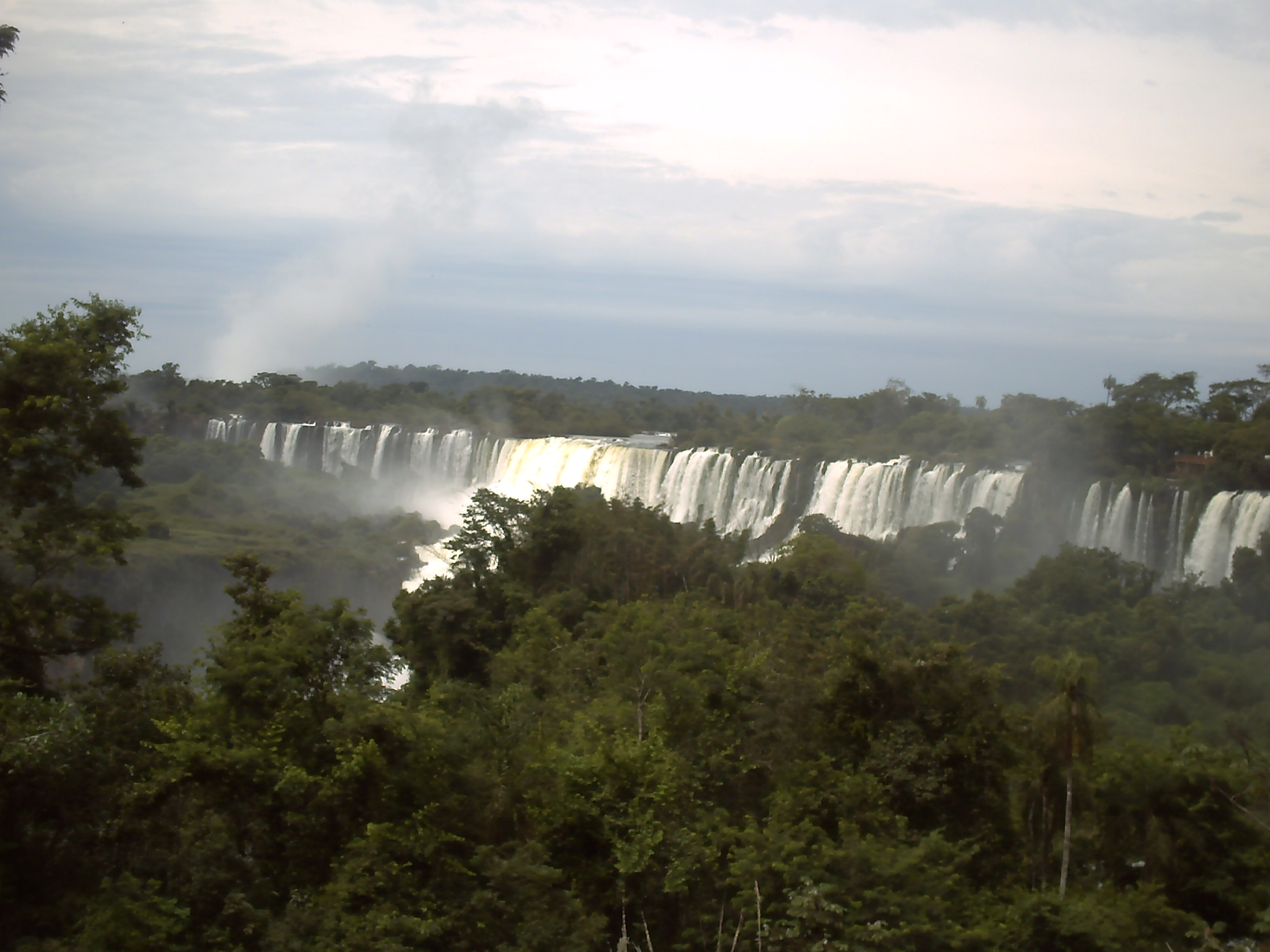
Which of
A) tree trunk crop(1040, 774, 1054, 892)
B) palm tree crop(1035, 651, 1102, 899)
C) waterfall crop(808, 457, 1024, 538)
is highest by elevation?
waterfall crop(808, 457, 1024, 538)

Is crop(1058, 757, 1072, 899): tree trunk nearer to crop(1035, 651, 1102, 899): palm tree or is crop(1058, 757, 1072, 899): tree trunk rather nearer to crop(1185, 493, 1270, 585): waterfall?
crop(1035, 651, 1102, 899): palm tree

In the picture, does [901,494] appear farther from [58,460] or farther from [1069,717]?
[58,460]

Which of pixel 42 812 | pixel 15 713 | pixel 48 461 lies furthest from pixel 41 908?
pixel 48 461

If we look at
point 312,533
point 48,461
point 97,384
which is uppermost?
point 97,384

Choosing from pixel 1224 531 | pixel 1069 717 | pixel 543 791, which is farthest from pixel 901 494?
pixel 543 791

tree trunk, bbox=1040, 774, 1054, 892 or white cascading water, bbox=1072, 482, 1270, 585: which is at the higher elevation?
white cascading water, bbox=1072, 482, 1270, 585

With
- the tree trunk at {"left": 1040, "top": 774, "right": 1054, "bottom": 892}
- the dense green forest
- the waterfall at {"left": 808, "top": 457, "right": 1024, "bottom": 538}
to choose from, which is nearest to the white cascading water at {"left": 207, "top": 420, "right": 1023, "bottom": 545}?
the waterfall at {"left": 808, "top": 457, "right": 1024, "bottom": 538}

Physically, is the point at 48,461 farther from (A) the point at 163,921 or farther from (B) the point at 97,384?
(A) the point at 163,921
